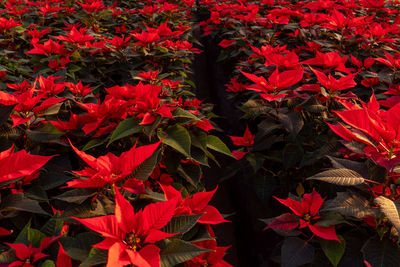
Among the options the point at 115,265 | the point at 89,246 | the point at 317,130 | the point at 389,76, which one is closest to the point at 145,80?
the point at 317,130

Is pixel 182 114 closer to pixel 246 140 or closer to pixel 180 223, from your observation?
pixel 180 223

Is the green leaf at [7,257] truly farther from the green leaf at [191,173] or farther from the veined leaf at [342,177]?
the veined leaf at [342,177]

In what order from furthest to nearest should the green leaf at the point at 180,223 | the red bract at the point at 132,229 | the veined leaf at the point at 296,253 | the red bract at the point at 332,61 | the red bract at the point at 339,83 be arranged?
the red bract at the point at 332,61, the red bract at the point at 339,83, the veined leaf at the point at 296,253, the green leaf at the point at 180,223, the red bract at the point at 132,229

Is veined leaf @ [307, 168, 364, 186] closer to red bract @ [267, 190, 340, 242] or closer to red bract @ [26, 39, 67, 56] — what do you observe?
red bract @ [267, 190, 340, 242]

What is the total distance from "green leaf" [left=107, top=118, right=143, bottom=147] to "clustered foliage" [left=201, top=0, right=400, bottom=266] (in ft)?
1.86

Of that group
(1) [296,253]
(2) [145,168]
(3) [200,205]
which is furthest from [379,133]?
(2) [145,168]

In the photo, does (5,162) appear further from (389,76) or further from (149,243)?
(389,76)

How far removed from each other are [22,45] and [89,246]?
7.88ft

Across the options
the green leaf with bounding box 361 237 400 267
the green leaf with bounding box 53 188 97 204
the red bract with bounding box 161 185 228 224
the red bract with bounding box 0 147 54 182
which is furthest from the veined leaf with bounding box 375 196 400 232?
the red bract with bounding box 0 147 54 182

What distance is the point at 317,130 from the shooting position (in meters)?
1.52

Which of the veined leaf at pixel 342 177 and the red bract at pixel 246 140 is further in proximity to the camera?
the red bract at pixel 246 140

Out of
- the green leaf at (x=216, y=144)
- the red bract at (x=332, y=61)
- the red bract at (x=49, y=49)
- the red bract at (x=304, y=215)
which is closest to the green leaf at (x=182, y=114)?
the green leaf at (x=216, y=144)

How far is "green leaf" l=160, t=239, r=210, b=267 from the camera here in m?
0.64

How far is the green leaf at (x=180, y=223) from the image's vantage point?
71 centimetres
